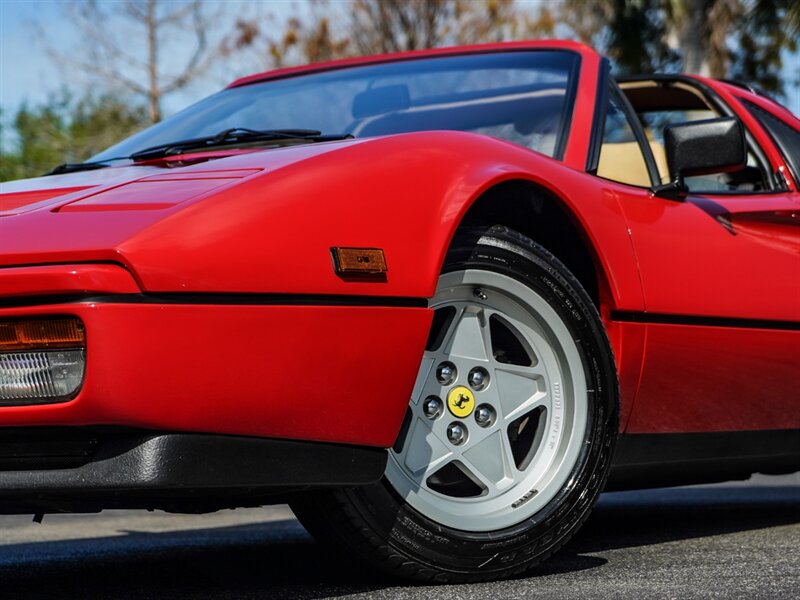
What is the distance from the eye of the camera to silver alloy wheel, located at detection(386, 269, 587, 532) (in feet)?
8.79

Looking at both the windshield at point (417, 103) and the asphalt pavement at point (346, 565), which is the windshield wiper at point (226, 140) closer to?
the windshield at point (417, 103)

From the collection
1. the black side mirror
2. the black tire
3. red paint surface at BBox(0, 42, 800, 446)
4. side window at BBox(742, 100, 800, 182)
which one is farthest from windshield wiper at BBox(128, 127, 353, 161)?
side window at BBox(742, 100, 800, 182)

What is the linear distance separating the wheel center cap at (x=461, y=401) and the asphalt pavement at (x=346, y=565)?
1.22ft

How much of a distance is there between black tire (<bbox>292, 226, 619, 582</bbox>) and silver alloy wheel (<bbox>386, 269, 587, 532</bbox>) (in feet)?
0.07

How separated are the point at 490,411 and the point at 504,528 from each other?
26 centimetres

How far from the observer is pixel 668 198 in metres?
3.39

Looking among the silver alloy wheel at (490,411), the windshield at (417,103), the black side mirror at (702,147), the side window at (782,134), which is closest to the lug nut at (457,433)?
the silver alloy wheel at (490,411)

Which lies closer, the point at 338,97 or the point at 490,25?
the point at 338,97

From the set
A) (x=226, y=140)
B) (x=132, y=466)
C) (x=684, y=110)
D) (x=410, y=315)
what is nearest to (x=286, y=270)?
(x=410, y=315)

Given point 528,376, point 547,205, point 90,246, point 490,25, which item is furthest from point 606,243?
point 490,25

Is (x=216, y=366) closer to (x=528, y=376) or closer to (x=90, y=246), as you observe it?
(x=90, y=246)

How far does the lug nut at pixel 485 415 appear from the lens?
2.77 meters

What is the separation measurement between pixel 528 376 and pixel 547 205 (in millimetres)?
419

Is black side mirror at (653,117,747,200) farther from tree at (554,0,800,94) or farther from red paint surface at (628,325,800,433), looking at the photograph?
tree at (554,0,800,94)
